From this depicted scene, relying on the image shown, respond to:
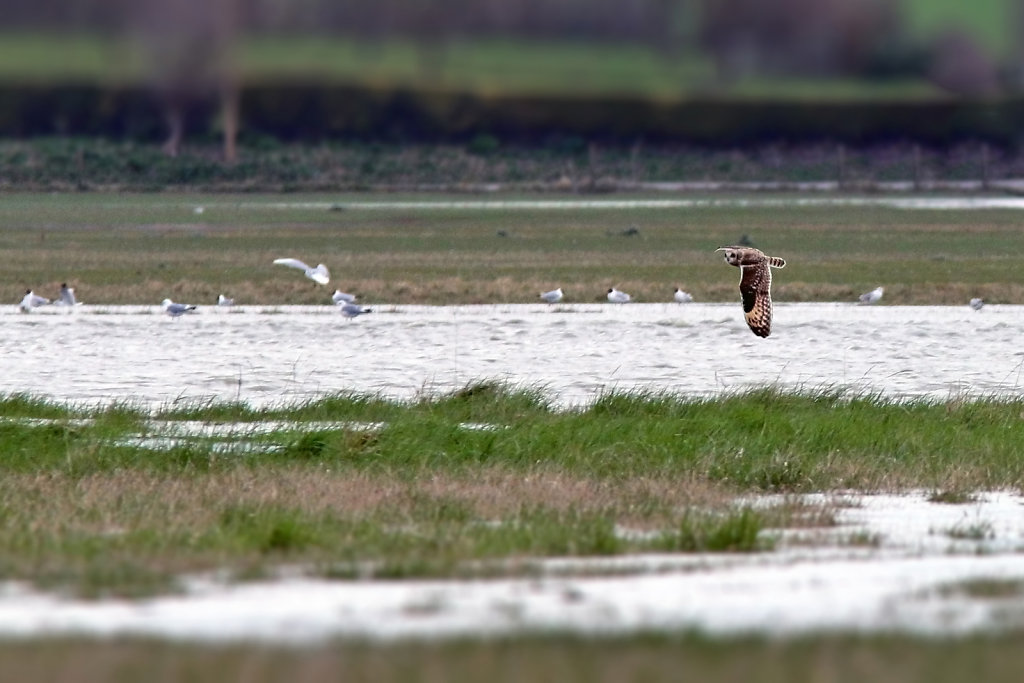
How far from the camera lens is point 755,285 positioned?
51.6ft

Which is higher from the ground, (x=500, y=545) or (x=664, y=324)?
(x=500, y=545)

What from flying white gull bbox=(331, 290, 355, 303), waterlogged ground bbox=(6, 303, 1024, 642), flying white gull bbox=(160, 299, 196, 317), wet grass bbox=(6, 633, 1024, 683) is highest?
wet grass bbox=(6, 633, 1024, 683)

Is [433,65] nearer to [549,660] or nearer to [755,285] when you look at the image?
[755,285]

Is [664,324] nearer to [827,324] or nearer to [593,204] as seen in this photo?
[827,324]

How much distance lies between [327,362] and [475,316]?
220 inches

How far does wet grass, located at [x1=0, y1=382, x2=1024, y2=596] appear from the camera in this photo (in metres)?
8.80

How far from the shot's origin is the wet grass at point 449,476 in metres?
8.80

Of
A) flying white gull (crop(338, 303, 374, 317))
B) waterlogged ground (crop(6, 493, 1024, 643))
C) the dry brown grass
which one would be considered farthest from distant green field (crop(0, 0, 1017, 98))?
waterlogged ground (crop(6, 493, 1024, 643))

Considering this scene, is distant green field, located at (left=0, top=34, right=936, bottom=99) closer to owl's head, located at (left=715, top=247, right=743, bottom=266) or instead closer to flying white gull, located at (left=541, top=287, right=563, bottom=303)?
flying white gull, located at (left=541, top=287, right=563, bottom=303)

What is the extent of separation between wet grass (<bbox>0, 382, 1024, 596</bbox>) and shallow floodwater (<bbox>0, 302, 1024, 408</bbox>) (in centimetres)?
226

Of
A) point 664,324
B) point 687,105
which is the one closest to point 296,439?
point 664,324

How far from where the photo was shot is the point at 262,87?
2831 cm

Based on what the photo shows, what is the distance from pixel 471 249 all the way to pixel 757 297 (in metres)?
24.3

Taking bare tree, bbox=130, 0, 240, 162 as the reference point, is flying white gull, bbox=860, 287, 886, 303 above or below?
below
